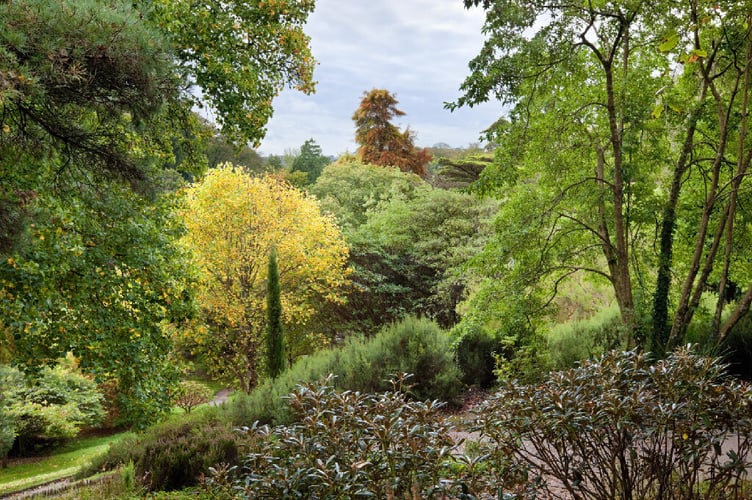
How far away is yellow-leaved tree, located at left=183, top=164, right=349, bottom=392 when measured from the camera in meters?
12.1

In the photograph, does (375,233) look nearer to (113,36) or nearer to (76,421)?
(76,421)

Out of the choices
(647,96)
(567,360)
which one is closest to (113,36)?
(647,96)

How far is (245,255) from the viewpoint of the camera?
12.4 m

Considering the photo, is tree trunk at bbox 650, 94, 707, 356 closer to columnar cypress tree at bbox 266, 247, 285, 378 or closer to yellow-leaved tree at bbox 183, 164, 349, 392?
columnar cypress tree at bbox 266, 247, 285, 378

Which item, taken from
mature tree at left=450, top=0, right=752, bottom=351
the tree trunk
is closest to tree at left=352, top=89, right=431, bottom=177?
mature tree at left=450, top=0, right=752, bottom=351

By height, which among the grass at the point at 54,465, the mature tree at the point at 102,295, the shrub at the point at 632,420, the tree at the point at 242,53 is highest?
the tree at the point at 242,53

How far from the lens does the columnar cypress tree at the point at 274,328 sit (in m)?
10.8

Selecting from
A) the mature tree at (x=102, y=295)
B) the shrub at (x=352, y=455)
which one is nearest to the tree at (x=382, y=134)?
the mature tree at (x=102, y=295)

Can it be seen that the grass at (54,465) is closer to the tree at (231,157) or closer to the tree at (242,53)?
the tree at (242,53)

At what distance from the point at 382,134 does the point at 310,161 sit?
27.7 feet

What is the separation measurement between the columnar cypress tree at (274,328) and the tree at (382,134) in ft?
56.8

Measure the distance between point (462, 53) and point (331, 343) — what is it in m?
10.6

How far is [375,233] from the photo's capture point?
52.5 ft

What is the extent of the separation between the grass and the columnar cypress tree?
3.25 m
